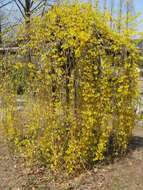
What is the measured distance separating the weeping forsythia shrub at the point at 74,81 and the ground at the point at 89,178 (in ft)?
0.62

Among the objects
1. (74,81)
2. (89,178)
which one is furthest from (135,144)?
(74,81)

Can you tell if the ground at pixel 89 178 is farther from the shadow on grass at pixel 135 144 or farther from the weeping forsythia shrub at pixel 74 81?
the shadow on grass at pixel 135 144

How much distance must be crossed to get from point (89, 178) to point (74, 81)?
1.36m

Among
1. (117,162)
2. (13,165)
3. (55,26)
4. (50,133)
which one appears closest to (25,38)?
(55,26)

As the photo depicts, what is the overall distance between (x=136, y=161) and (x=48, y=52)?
2232 millimetres

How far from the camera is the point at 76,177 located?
10.6 ft

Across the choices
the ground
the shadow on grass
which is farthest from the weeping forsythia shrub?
the shadow on grass

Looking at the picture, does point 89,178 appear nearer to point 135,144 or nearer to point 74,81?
point 74,81

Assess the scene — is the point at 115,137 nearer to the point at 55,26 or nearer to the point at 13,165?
the point at 13,165

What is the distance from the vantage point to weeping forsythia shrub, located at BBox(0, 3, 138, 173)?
10.00 feet

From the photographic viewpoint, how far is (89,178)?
126 inches

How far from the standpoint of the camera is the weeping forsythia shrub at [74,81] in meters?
3.05

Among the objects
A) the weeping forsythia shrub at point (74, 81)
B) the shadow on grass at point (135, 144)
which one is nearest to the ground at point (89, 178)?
the weeping forsythia shrub at point (74, 81)

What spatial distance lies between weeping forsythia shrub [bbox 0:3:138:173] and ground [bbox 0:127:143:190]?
19 cm
